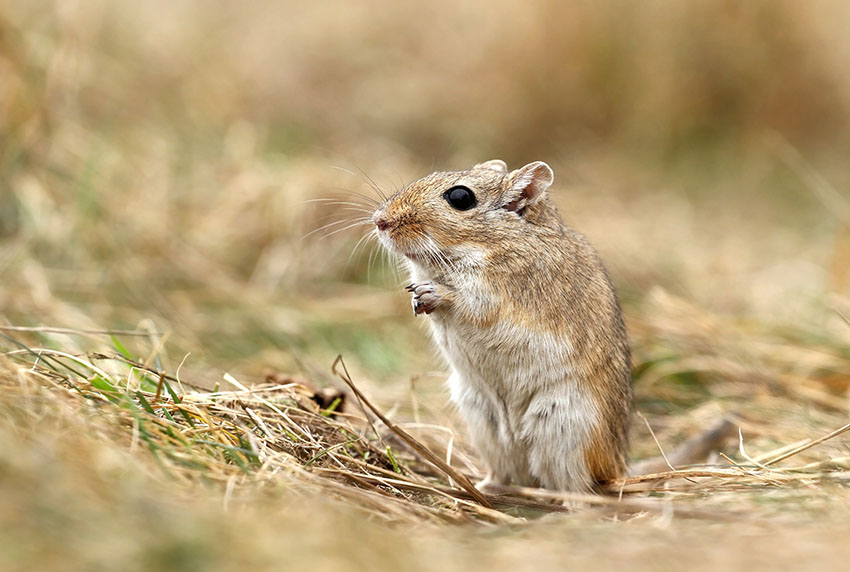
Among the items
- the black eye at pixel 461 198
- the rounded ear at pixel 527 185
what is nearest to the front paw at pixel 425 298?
the black eye at pixel 461 198

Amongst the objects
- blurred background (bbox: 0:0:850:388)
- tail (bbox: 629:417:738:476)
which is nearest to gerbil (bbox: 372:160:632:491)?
tail (bbox: 629:417:738:476)

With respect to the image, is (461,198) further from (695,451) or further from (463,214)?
(695,451)

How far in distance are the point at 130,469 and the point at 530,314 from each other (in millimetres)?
1659

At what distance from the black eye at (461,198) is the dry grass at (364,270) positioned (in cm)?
98

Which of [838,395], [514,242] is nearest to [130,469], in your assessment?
[514,242]

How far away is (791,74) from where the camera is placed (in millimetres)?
10438

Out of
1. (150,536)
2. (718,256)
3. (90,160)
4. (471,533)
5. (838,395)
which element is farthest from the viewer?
(718,256)

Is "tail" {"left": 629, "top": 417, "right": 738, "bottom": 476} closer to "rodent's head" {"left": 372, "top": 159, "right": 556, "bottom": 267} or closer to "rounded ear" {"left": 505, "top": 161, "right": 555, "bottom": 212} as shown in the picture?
"rodent's head" {"left": 372, "top": 159, "right": 556, "bottom": 267}

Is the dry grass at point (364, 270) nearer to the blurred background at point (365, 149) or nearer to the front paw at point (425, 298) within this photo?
the blurred background at point (365, 149)

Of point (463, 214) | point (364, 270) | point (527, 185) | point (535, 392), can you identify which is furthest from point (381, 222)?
point (364, 270)

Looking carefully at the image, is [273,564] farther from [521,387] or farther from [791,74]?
[791,74]

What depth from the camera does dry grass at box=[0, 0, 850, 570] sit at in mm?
2469

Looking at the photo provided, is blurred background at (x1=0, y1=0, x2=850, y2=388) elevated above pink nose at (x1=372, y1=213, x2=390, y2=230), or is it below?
above

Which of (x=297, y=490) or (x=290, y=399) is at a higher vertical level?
(x=290, y=399)
